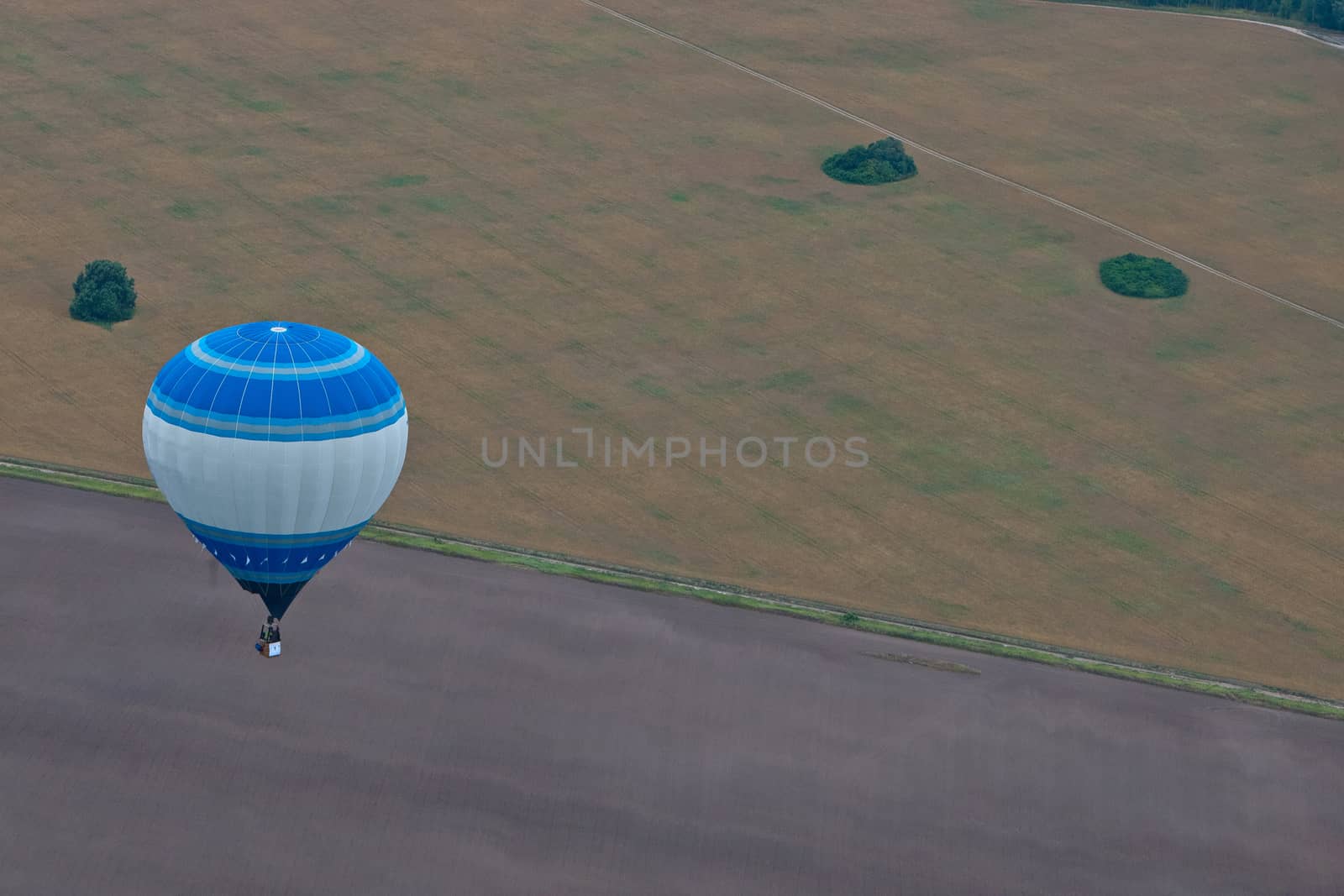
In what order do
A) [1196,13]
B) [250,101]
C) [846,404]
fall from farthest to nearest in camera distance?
[1196,13], [250,101], [846,404]

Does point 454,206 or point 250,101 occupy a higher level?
point 454,206

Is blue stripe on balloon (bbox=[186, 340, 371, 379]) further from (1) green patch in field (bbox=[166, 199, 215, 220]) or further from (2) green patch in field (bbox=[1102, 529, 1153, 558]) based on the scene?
(1) green patch in field (bbox=[166, 199, 215, 220])

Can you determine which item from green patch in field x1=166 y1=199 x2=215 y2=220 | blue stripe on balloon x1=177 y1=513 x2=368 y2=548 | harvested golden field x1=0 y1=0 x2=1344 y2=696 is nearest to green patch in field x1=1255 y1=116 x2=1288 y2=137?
harvested golden field x1=0 y1=0 x2=1344 y2=696

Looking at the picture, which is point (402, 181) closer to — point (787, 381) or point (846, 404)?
point (787, 381)

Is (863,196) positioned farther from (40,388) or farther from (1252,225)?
(40,388)

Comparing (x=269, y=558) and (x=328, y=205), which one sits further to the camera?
(x=328, y=205)

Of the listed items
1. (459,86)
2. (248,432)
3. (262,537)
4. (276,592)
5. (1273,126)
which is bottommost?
(459,86)

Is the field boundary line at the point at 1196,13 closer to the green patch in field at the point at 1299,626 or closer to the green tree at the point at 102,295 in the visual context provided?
the green patch in field at the point at 1299,626

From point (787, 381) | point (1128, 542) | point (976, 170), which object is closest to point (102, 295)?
point (787, 381)
